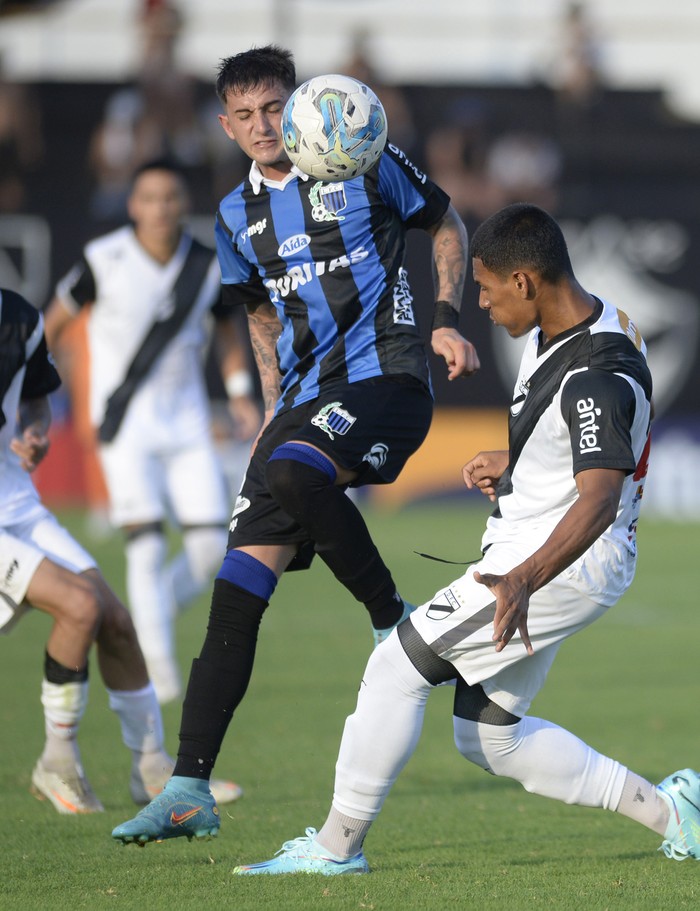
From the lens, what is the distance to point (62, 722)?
5.38 m

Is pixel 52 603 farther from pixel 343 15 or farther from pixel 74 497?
pixel 343 15

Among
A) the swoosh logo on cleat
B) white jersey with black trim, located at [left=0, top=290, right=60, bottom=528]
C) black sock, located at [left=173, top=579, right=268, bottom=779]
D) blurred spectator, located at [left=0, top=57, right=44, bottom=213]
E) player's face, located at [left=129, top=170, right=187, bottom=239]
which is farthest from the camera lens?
blurred spectator, located at [left=0, top=57, right=44, bottom=213]

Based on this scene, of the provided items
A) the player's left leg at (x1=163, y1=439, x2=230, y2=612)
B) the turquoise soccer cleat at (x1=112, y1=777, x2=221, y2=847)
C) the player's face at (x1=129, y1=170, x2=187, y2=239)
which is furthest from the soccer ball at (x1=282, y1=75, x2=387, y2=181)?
the player's left leg at (x1=163, y1=439, x2=230, y2=612)

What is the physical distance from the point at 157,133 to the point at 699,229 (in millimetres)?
7462

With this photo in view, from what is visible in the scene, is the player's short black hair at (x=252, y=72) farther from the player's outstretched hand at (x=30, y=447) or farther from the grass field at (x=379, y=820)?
the grass field at (x=379, y=820)

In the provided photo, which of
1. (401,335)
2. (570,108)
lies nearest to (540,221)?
(401,335)

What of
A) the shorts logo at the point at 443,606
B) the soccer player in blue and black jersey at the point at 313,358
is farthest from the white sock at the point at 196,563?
the shorts logo at the point at 443,606

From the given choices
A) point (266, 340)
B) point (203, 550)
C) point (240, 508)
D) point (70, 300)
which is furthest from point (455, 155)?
point (240, 508)

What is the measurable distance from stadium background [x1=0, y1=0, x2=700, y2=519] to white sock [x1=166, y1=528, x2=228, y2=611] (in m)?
9.44

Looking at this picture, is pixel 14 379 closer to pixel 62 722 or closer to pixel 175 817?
pixel 62 722

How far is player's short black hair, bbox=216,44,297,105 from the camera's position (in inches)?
194

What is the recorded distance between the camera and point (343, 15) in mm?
21594

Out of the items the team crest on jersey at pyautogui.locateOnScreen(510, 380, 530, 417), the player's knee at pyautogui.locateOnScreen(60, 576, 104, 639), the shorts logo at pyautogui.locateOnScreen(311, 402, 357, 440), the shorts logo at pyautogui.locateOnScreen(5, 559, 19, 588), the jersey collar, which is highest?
the jersey collar

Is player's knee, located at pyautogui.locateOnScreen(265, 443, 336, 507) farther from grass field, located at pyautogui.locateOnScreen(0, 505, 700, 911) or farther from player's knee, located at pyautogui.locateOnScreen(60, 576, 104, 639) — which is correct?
grass field, located at pyautogui.locateOnScreen(0, 505, 700, 911)
